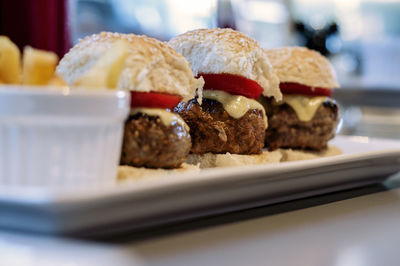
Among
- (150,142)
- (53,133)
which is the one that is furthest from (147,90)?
(53,133)

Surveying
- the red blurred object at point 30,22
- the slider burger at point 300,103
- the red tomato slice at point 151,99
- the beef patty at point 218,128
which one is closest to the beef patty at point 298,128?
the slider burger at point 300,103

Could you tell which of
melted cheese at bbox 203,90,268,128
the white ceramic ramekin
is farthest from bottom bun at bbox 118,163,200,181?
melted cheese at bbox 203,90,268,128

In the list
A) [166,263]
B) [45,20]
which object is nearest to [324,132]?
[166,263]

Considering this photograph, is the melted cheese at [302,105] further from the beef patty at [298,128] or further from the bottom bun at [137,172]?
the bottom bun at [137,172]

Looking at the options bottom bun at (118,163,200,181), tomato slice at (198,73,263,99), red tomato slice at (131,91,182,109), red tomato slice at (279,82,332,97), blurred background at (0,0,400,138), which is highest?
red tomato slice at (131,91,182,109)

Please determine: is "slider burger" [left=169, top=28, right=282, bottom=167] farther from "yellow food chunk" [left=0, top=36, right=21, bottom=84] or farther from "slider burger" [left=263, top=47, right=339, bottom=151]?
"yellow food chunk" [left=0, top=36, right=21, bottom=84]
